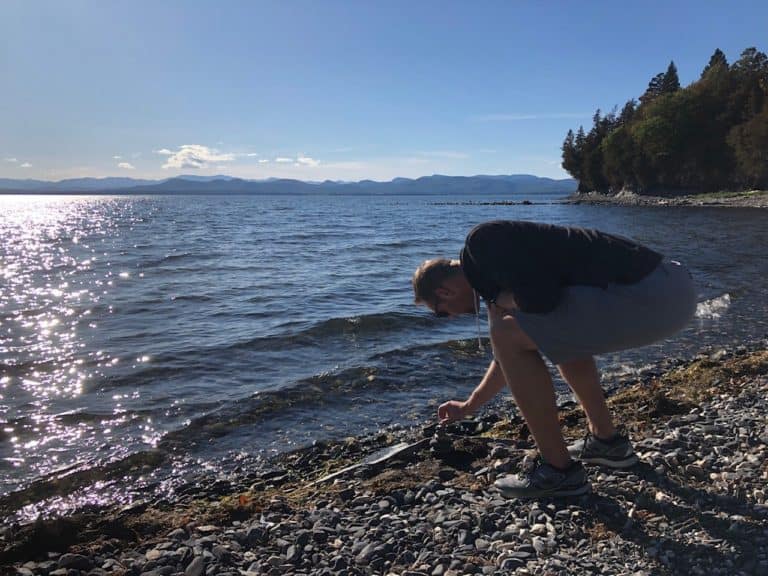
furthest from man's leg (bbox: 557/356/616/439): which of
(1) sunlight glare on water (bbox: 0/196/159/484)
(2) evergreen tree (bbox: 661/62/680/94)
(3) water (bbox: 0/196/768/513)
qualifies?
(2) evergreen tree (bbox: 661/62/680/94)

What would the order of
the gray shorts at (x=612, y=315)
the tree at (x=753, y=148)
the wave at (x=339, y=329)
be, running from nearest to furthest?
1. the gray shorts at (x=612, y=315)
2. the wave at (x=339, y=329)
3. the tree at (x=753, y=148)

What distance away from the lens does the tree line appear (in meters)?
72.9

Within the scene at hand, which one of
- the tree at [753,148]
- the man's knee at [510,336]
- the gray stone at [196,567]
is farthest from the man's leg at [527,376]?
the tree at [753,148]

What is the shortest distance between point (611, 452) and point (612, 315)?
4.49 ft

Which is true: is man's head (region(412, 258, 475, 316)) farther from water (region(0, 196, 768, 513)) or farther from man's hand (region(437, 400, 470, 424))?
water (region(0, 196, 768, 513))

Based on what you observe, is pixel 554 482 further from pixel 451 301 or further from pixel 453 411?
pixel 451 301

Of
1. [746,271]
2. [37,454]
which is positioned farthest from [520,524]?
[746,271]

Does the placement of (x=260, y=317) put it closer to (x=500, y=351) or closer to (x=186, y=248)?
(x=500, y=351)

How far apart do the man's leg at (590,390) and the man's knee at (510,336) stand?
426 millimetres

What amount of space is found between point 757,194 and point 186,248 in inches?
2618

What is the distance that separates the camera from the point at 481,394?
390cm

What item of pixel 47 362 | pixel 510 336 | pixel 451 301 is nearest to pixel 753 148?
pixel 47 362

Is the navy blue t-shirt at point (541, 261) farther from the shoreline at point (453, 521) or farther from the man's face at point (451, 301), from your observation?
the shoreline at point (453, 521)

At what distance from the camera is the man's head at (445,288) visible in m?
3.33
